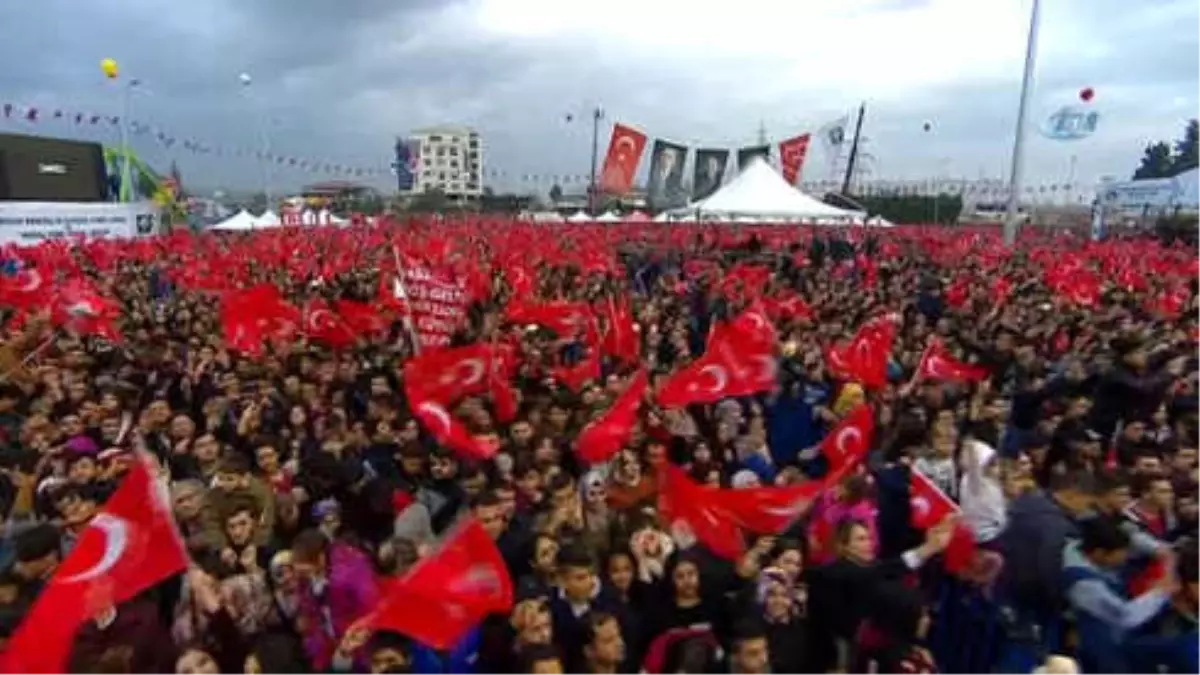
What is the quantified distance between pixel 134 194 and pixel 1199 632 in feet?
145

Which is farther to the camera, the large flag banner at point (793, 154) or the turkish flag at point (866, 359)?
the large flag banner at point (793, 154)

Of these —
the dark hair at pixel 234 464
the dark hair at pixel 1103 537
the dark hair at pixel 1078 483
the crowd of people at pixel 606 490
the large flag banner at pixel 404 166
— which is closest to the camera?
the crowd of people at pixel 606 490

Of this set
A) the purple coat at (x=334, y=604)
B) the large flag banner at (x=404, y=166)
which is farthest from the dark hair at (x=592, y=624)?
the large flag banner at (x=404, y=166)

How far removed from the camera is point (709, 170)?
97.0ft

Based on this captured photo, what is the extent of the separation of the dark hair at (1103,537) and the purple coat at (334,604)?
117 inches

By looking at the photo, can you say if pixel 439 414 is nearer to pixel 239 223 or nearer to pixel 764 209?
pixel 764 209

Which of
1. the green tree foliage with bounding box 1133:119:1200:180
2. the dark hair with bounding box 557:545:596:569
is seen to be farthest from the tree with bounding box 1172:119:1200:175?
the dark hair with bounding box 557:545:596:569

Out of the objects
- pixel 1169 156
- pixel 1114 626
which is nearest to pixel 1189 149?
pixel 1169 156

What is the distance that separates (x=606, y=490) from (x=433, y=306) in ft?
13.3

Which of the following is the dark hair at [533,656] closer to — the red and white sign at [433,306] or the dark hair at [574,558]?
the dark hair at [574,558]

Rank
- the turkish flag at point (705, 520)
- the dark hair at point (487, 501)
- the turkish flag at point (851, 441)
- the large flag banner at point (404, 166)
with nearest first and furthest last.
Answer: the turkish flag at point (705, 520) → the dark hair at point (487, 501) → the turkish flag at point (851, 441) → the large flag banner at point (404, 166)

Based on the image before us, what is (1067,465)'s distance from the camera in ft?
20.2

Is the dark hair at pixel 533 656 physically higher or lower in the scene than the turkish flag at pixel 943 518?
lower

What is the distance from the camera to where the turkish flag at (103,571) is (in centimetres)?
339
